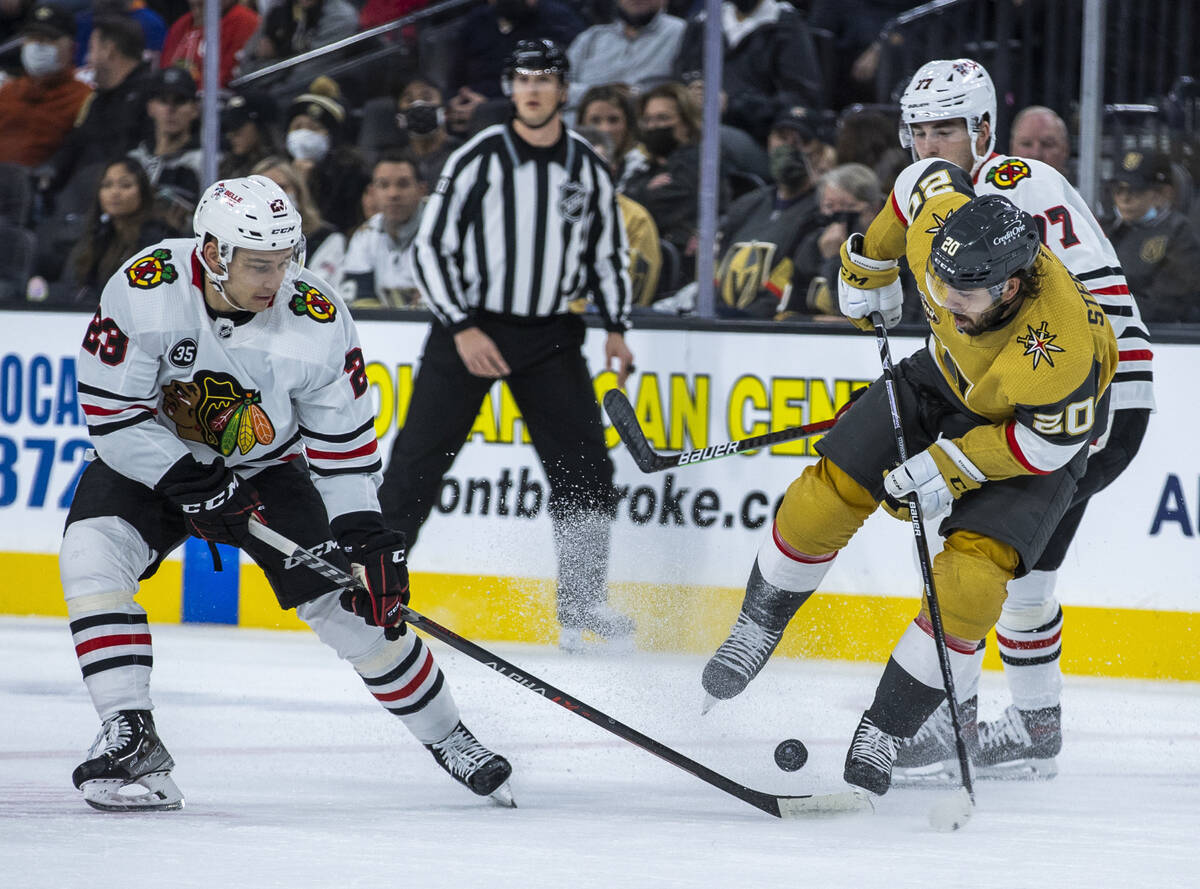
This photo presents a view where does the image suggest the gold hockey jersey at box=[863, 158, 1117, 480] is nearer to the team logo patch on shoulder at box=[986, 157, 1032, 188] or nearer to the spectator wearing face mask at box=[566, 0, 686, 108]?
the team logo patch on shoulder at box=[986, 157, 1032, 188]

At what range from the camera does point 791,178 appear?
5.50 metres

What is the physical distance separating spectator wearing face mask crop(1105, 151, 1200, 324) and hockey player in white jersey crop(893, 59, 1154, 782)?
1247mm

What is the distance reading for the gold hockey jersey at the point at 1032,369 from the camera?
3.29 meters

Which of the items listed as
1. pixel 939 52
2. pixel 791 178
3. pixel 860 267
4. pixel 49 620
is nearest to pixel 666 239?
pixel 791 178

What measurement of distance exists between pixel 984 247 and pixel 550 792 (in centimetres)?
135

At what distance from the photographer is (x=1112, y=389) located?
3857mm

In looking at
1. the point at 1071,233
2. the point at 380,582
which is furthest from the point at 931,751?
the point at 380,582

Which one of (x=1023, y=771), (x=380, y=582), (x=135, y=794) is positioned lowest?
(x=1023, y=771)

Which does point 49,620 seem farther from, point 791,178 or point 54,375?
point 791,178

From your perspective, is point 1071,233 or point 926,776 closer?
point 1071,233

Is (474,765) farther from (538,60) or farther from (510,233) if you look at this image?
(538,60)

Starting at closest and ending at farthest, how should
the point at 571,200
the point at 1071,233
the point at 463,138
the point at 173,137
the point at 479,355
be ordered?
the point at 1071,233, the point at 479,355, the point at 571,200, the point at 463,138, the point at 173,137

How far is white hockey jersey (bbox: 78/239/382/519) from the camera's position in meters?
3.23

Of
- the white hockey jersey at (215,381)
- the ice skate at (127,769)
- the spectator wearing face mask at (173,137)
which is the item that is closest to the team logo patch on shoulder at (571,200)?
the spectator wearing face mask at (173,137)
